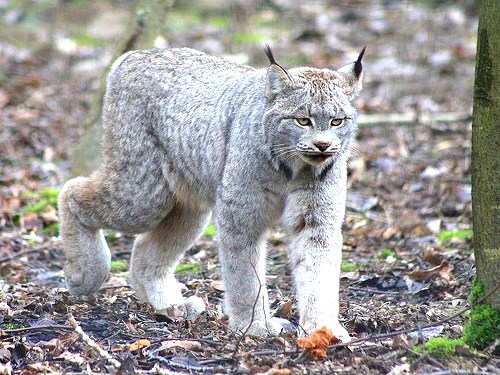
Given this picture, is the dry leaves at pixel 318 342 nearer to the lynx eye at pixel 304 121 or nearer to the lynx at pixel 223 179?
the lynx at pixel 223 179

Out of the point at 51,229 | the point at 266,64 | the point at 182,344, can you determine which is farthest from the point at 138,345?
the point at 266,64

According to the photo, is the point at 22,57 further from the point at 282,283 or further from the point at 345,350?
the point at 345,350

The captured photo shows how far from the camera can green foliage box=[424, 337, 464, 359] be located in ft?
13.8

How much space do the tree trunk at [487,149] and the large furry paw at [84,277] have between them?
9.83 ft

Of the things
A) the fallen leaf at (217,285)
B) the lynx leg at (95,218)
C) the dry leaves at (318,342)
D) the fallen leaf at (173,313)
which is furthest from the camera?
the fallen leaf at (217,285)

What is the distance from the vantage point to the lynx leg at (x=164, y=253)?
6324mm

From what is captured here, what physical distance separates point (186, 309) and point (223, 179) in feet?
3.29

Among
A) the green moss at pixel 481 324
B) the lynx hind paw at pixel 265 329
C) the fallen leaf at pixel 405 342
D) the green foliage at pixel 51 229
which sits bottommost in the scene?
the green foliage at pixel 51 229

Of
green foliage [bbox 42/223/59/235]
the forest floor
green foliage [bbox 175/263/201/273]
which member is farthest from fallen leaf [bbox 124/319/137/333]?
green foliage [bbox 42/223/59/235]

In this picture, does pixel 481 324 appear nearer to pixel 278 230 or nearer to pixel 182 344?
pixel 182 344

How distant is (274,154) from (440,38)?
9.71m

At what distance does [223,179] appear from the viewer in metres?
5.48

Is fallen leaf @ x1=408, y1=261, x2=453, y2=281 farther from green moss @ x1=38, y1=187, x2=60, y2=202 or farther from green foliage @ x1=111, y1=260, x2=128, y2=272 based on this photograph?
green moss @ x1=38, y1=187, x2=60, y2=202

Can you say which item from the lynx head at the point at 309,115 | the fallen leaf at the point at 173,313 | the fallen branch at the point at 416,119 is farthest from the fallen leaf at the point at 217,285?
the fallen branch at the point at 416,119
